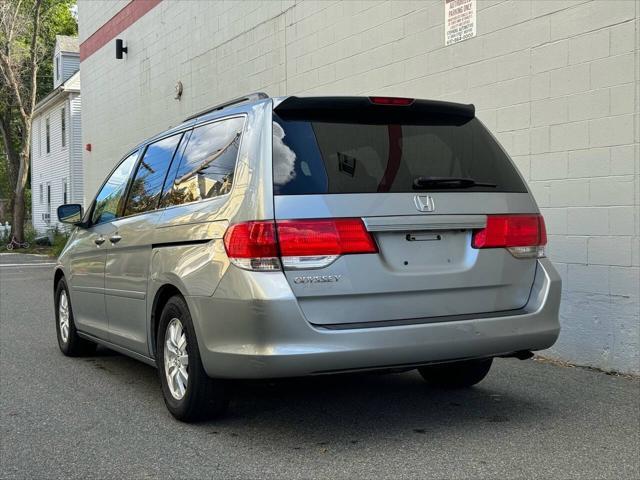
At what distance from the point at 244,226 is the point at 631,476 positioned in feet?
7.70

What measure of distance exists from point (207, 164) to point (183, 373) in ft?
4.22

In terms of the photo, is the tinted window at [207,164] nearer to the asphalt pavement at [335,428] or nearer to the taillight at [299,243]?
the taillight at [299,243]

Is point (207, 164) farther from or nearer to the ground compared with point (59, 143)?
nearer to the ground

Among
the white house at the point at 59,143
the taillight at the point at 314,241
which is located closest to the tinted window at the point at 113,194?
the taillight at the point at 314,241

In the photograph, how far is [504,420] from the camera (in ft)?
15.4

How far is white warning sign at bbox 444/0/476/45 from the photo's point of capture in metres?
7.46

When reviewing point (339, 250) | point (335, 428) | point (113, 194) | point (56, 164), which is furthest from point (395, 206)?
point (56, 164)

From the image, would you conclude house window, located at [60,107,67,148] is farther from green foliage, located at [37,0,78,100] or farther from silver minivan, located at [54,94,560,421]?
silver minivan, located at [54,94,560,421]

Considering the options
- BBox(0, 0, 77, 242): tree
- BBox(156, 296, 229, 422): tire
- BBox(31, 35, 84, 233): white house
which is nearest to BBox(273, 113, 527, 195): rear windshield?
BBox(156, 296, 229, 422): tire

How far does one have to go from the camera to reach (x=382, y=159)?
4.21 meters

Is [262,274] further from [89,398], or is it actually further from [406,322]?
[89,398]

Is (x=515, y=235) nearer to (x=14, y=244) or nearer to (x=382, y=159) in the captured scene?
(x=382, y=159)

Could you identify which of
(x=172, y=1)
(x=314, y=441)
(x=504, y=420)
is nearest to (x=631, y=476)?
(x=504, y=420)

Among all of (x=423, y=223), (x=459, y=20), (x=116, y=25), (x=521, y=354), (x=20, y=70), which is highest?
(x=20, y=70)
